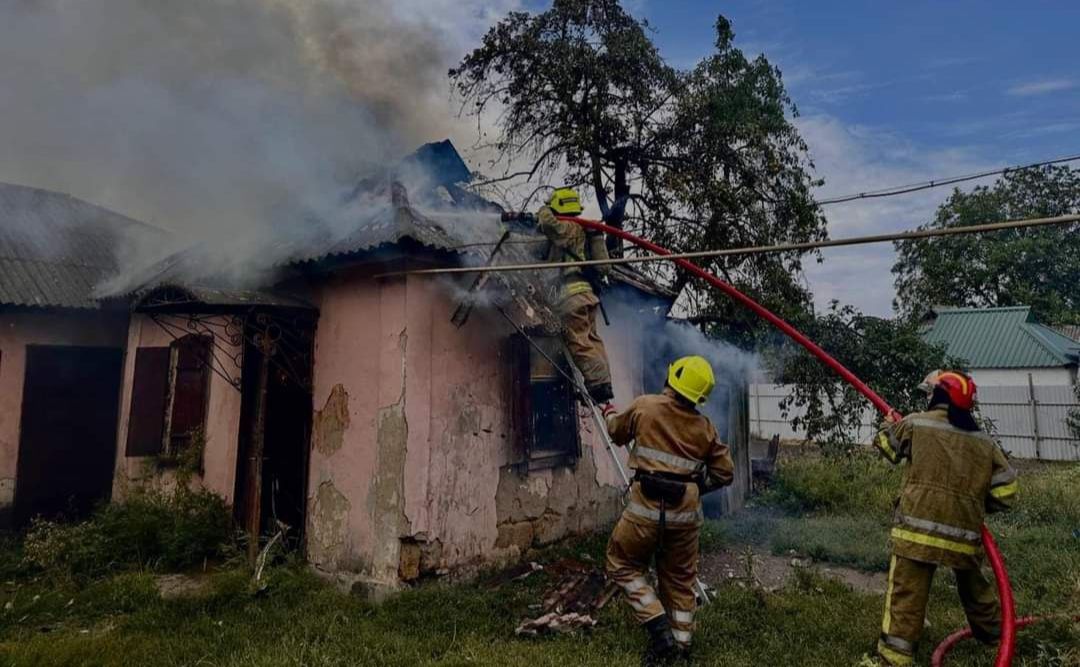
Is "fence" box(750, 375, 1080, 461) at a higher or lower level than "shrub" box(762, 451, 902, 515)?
higher

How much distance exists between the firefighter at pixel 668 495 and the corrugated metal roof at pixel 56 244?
821 cm

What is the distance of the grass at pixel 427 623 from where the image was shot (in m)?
4.27

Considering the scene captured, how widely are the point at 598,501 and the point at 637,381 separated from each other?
196 centimetres

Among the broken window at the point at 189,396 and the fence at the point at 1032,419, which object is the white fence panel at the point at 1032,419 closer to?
the fence at the point at 1032,419

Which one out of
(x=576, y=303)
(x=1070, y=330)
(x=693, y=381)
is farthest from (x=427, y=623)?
(x=1070, y=330)

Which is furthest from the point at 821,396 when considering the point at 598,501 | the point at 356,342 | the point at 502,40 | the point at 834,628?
the point at 502,40

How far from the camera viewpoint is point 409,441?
5.63 m

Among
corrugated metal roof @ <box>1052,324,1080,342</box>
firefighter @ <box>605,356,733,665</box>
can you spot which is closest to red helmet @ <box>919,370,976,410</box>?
firefighter @ <box>605,356,733,665</box>

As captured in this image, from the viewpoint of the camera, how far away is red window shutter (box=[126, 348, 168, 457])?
7656 millimetres

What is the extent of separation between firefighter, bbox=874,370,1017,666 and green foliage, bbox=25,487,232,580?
20.0 feet

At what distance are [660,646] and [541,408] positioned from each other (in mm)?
3421

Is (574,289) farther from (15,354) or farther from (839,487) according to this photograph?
(15,354)

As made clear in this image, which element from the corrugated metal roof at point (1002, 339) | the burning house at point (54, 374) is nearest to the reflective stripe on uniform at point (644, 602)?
the burning house at point (54, 374)

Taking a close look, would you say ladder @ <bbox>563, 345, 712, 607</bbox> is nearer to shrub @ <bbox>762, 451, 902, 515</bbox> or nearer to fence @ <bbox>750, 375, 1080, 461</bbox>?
shrub @ <bbox>762, 451, 902, 515</bbox>
